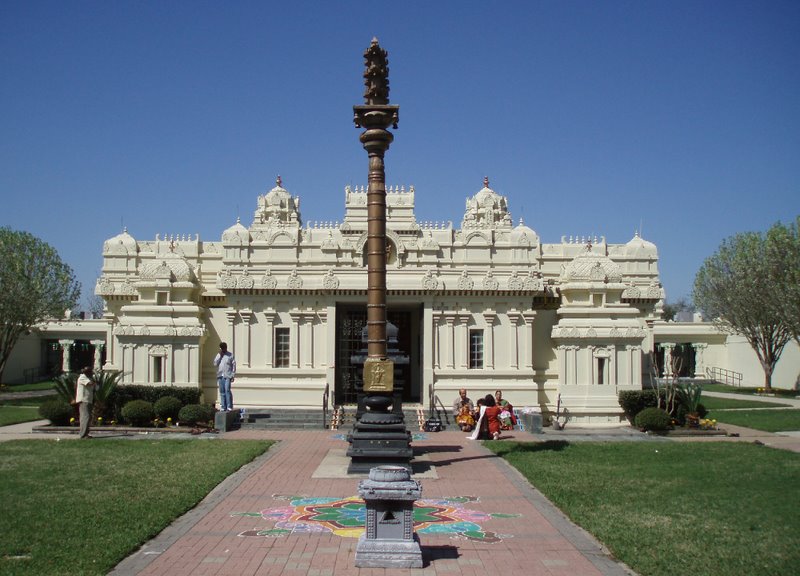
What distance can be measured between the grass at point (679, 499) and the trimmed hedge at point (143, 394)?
1004 centimetres

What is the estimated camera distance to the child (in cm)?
2394

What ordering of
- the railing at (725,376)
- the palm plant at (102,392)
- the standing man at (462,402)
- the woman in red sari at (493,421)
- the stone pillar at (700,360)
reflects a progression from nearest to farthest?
the woman in red sari at (493,421), the palm plant at (102,392), the standing man at (462,402), the railing at (725,376), the stone pillar at (700,360)

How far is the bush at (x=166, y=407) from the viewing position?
23.9 metres

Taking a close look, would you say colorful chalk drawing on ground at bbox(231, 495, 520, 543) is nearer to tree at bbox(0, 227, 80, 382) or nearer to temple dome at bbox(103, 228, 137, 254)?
temple dome at bbox(103, 228, 137, 254)

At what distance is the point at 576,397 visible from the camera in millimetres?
25922

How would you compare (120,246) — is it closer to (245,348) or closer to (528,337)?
(245,348)

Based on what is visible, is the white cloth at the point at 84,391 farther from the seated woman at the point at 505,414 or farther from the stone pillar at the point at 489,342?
the stone pillar at the point at 489,342

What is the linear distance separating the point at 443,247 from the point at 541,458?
37.3ft

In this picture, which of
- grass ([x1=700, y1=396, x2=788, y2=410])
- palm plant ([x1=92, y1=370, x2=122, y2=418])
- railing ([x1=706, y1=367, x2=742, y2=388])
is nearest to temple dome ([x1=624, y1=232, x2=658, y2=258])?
grass ([x1=700, y1=396, x2=788, y2=410])

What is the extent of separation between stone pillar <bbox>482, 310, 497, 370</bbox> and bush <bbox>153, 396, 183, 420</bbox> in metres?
10.2

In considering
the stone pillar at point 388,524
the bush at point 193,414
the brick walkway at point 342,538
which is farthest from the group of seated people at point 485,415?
the stone pillar at point 388,524

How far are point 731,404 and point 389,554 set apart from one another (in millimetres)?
28671

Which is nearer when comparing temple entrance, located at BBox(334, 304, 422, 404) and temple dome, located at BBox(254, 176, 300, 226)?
temple entrance, located at BBox(334, 304, 422, 404)

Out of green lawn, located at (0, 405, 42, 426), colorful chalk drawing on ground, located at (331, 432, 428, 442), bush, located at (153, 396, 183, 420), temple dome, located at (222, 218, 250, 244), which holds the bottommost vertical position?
colorful chalk drawing on ground, located at (331, 432, 428, 442)
